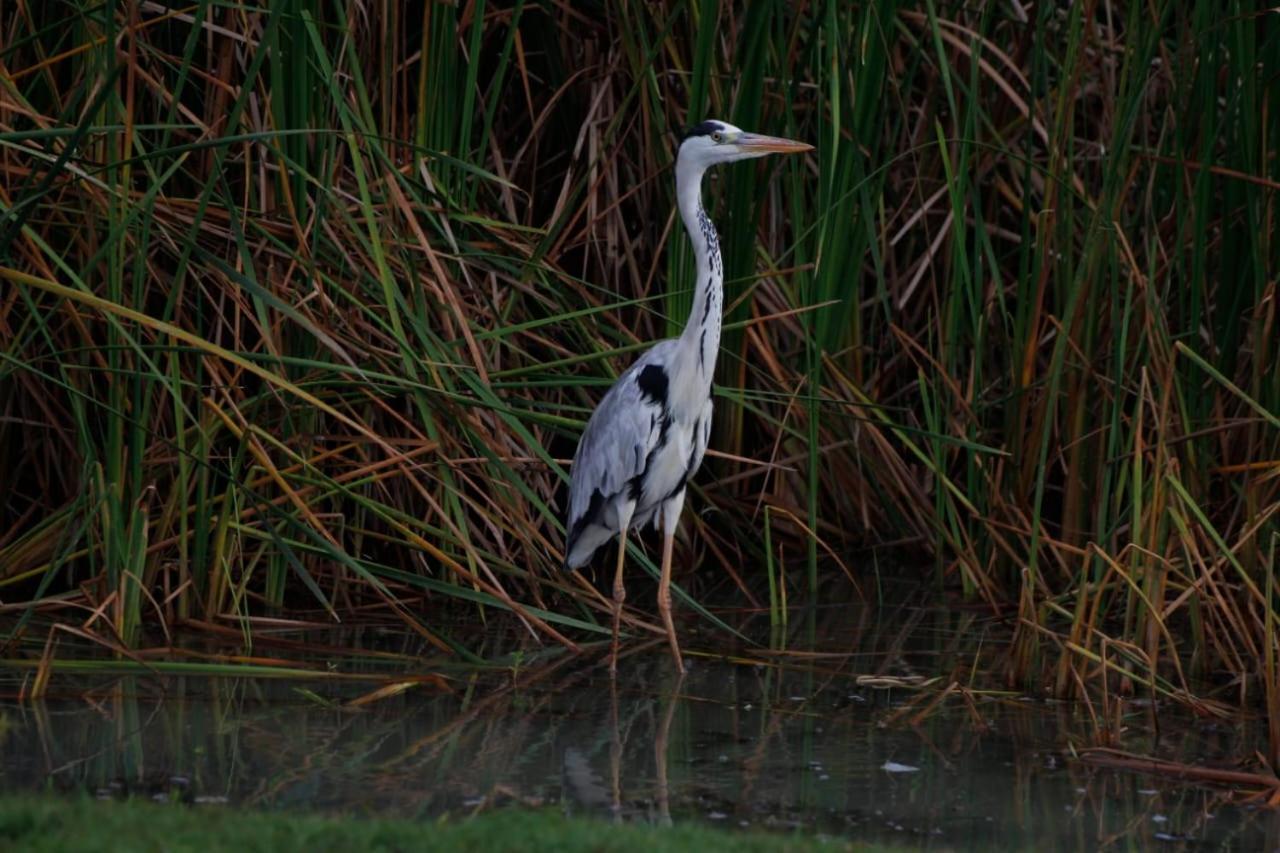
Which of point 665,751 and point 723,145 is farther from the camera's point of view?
point 723,145

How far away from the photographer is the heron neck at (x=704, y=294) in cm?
628

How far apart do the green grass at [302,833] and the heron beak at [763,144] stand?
3.07 m

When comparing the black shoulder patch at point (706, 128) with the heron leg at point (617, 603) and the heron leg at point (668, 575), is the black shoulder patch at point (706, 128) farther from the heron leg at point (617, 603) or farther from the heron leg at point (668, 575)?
the heron leg at point (617, 603)

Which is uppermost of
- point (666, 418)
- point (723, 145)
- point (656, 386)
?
point (723, 145)

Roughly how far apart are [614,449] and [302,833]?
3.06m

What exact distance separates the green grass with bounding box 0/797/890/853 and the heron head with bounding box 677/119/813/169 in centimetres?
303

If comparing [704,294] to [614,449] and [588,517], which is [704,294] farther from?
[588,517]

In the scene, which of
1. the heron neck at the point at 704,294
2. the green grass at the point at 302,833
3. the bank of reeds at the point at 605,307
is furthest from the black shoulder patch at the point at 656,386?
the green grass at the point at 302,833

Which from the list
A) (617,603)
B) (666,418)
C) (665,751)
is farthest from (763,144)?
(665,751)

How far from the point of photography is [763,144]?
251 inches

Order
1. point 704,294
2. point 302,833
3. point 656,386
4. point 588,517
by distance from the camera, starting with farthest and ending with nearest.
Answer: point 588,517, point 656,386, point 704,294, point 302,833

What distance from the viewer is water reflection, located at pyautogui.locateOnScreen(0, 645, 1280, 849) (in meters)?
4.34

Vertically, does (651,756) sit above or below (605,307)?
below

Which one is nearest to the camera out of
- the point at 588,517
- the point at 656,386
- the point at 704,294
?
the point at 704,294
